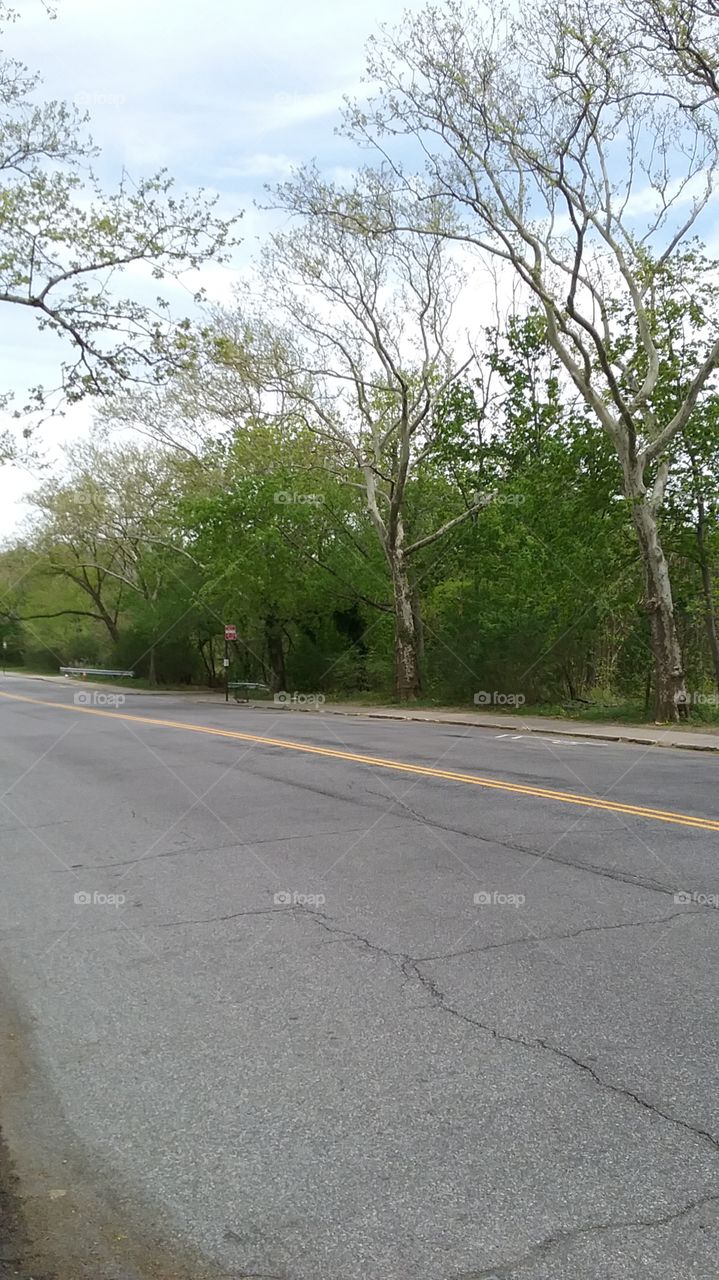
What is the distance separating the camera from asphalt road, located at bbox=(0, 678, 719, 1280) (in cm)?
314

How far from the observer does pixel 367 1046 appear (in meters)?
4.50

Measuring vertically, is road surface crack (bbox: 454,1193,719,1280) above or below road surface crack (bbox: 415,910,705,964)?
below

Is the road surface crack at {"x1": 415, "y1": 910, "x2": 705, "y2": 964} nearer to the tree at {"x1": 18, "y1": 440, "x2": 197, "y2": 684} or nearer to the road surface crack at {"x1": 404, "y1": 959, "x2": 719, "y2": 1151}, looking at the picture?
the road surface crack at {"x1": 404, "y1": 959, "x2": 719, "y2": 1151}

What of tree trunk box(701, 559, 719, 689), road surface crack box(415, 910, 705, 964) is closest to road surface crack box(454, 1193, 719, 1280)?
road surface crack box(415, 910, 705, 964)

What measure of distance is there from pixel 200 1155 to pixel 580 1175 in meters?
1.35

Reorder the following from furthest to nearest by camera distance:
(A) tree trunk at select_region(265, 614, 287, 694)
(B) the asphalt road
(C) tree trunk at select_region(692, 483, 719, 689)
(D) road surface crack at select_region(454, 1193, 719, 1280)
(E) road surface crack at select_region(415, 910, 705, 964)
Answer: (A) tree trunk at select_region(265, 614, 287, 694), (C) tree trunk at select_region(692, 483, 719, 689), (E) road surface crack at select_region(415, 910, 705, 964), (B) the asphalt road, (D) road surface crack at select_region(454, 1193, 719, 1280)

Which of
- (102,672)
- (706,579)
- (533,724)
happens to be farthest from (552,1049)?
(102,672)

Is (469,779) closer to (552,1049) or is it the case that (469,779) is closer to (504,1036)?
(504,1036)

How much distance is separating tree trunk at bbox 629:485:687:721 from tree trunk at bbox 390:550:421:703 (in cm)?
1028

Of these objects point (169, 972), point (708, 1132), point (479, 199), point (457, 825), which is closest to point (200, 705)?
point (479, 199)

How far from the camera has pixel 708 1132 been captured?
3641mm

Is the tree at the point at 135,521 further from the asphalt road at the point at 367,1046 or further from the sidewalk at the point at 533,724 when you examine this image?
the asphalt road at the point at 367,1046

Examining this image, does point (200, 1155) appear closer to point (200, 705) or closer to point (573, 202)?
point (573, 202)

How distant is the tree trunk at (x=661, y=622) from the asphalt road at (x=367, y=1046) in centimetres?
1164
